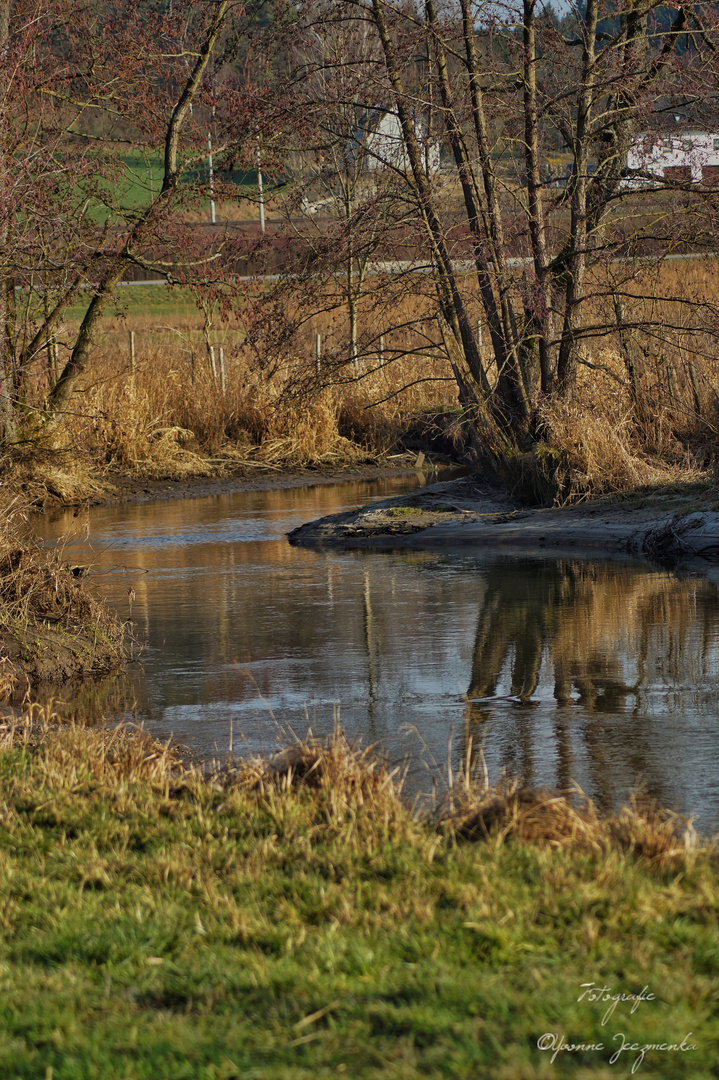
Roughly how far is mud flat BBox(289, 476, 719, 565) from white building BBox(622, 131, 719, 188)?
11.8 ft

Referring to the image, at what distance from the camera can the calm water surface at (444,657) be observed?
22.2ft

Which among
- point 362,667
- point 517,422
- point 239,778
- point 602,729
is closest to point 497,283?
point 517,422

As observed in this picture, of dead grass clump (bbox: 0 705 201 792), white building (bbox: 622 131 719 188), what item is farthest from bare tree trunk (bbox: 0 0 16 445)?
white building (bbox: 622 131 719 188)

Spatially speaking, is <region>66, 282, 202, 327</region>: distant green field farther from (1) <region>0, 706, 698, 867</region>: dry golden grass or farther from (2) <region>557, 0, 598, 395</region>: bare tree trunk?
(1) <region>0, 706, 698, 867</region>: dry golden grass

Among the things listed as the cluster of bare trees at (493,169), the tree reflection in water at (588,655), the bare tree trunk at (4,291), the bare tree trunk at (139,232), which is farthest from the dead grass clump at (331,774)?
the bare tree trunk at (139,232)

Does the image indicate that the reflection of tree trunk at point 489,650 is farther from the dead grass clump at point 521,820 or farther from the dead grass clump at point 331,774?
the dead grass clump at point 521,820

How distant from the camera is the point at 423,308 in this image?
3341cm

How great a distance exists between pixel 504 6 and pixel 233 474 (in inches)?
437

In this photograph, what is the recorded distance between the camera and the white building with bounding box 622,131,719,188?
14539 millimetres

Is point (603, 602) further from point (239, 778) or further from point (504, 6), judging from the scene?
point (504, 6)

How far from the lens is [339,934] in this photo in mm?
4000

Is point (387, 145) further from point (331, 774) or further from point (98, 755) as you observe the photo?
point (331, 774)

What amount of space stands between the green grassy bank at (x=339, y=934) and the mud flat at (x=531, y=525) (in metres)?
8.57

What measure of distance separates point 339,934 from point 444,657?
5.32 meters
